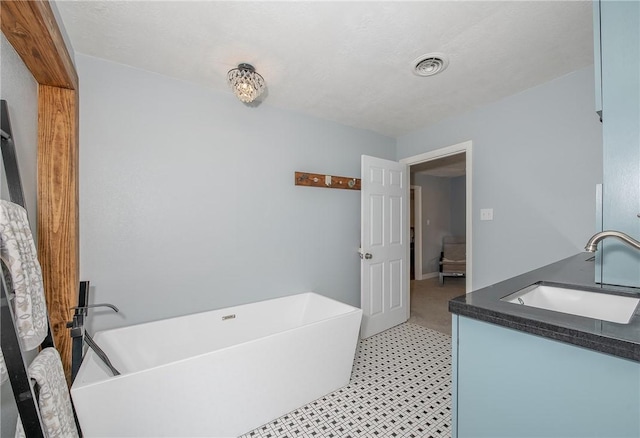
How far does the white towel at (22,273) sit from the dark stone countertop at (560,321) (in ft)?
4.70

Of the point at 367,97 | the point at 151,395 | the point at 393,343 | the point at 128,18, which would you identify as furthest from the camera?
the point at 393,343

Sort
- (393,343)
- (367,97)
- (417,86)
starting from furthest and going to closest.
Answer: (393,343)
(367,97)
(417,86)

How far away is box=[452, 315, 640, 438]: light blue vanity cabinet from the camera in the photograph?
62 cm

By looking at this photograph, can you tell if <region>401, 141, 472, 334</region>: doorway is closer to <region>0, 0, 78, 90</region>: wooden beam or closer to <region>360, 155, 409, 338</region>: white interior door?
<region>360, 155, 409, 338</region>: white interior door

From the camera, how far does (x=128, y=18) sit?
1354mm

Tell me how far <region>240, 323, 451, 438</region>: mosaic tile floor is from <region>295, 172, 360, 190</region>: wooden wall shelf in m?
1.65

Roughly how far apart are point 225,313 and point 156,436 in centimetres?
87

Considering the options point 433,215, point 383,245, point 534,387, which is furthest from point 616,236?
point 433,215

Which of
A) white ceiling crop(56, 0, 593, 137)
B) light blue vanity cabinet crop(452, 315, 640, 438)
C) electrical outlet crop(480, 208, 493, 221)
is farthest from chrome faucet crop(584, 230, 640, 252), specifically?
electrical outlet crop(480, 208, 493, 221)

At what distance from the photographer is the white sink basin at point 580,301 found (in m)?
0.94

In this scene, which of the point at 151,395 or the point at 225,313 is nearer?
the point at 151,395

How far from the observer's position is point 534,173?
7.11 ft

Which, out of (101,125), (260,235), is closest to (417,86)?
(260,235)

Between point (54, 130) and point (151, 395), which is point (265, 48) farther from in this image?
point (151, 395)
